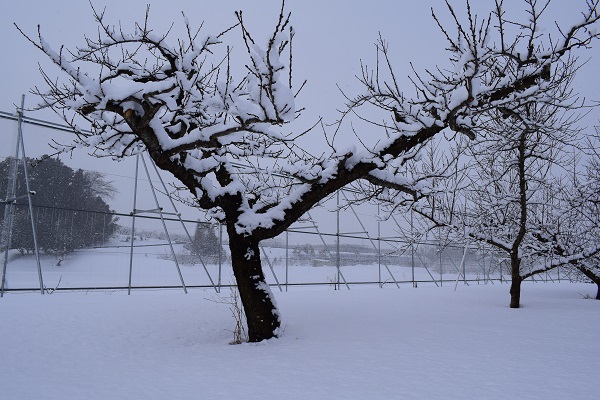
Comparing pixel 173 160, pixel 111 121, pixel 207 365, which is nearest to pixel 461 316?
pixel 207 365

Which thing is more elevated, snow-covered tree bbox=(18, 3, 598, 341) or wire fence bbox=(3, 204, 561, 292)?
snow-covered tree bbox=(18, 3, 598, 341)

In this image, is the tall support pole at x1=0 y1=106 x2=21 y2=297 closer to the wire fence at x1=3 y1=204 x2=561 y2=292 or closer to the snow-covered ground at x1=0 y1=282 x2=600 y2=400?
the wire fence at x1=3 y1=204 x2=561 y2=292

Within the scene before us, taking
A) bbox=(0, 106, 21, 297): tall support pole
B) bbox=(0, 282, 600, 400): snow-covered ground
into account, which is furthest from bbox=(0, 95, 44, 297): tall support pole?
bbox=(0, 282, 600, 400): snow-covered ground

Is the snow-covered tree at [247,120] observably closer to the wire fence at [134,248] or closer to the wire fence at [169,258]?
the wire fence at [134,248]

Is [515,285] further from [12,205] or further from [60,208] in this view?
[12,205]

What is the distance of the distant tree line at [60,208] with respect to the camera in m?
7.09

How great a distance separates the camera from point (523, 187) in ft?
20.8

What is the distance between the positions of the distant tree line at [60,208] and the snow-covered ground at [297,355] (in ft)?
7.30

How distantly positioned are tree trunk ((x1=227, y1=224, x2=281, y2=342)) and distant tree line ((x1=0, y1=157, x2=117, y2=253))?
4.79 metres

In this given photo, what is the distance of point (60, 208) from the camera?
7504 mm

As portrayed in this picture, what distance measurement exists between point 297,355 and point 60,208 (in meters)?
6.23

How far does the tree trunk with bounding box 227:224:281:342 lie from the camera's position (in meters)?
3.96

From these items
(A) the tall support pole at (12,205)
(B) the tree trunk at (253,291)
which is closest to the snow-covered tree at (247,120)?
(B) the tree trunk at (253,291)

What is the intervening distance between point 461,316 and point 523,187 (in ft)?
7.85
